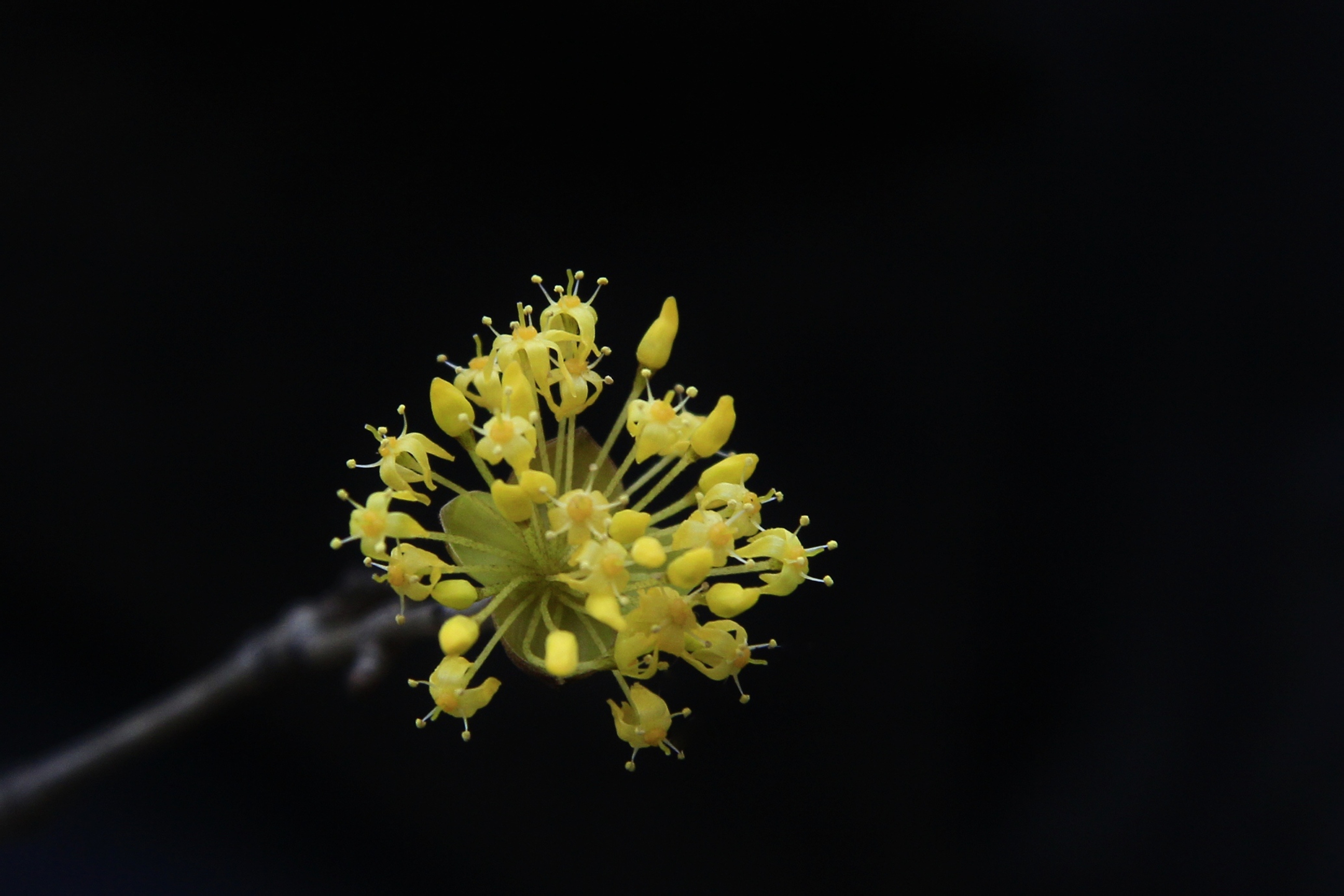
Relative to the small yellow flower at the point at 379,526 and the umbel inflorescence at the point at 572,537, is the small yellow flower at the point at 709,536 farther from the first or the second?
the small yellow flower at the point at 379,526

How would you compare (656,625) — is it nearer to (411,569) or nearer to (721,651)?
(721,651)

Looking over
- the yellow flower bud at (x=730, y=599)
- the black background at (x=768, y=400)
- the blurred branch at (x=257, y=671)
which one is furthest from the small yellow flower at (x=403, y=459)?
the black background at (x=768, y=400)

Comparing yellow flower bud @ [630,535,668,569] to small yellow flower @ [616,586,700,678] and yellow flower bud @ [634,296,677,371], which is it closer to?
small yellow flower @ [616,586,700,678]

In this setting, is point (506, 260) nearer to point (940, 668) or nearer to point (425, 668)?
point (425, 668)

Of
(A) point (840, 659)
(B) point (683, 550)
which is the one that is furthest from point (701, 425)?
(A) point (840, 659)

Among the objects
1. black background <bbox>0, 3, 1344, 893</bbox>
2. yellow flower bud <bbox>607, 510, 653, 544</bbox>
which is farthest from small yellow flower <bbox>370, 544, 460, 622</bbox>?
black background <bbox>0, 3, 1344, 893</bbox>

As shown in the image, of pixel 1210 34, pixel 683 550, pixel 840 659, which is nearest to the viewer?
pixel 683 550
